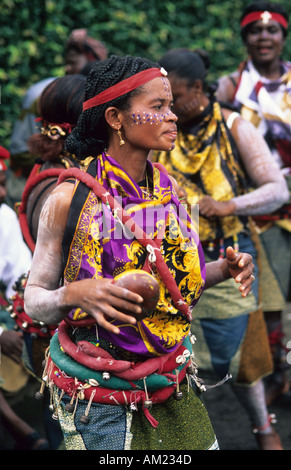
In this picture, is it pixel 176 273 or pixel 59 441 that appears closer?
pixel 176 273

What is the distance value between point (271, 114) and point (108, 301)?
3.35 meters

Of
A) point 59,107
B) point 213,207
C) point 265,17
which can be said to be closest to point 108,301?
point 59,107

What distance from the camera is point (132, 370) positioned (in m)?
2.33

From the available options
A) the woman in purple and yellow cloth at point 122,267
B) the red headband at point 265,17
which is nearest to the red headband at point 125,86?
the woman in purple and yellow cloth at point 122,267

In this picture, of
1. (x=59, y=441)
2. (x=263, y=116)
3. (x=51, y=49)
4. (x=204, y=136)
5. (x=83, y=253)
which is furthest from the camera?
(x=51, y=49)

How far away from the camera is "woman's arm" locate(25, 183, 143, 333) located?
6.44 feet

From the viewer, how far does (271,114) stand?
496cm

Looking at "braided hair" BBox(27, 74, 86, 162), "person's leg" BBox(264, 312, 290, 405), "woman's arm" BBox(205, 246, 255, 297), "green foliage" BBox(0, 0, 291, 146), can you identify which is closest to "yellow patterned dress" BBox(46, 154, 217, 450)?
"woman's arm" BBox(205, 246, 255, 297)

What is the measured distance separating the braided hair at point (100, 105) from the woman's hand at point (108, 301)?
0.66 m

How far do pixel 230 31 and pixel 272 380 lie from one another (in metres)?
4.58

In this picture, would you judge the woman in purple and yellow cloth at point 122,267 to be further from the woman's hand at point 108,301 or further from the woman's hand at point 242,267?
the woman's hand at point 108,301
